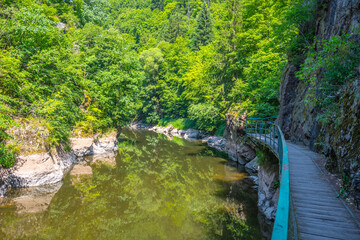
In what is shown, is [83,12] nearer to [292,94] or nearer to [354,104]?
[292,94]

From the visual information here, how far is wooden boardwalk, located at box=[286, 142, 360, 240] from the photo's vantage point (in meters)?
3.32

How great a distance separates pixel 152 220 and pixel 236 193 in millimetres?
5309

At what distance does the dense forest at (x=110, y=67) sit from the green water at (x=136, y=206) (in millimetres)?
3141

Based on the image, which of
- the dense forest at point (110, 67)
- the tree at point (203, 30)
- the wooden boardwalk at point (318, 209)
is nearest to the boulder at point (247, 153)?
the dense forest at point (110, 67)

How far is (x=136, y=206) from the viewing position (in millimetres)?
10180

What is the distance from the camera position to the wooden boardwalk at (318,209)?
3.32 metres

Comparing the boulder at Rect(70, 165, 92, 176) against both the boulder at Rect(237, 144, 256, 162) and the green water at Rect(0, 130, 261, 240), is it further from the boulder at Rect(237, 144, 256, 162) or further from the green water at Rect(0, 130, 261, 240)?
the boulder at Rect(237, 144, 256, 162)

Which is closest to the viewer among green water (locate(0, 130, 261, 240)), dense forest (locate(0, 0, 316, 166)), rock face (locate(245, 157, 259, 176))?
green water (locate(0, 130, 261, 240))

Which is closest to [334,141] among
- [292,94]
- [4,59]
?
[292,94]

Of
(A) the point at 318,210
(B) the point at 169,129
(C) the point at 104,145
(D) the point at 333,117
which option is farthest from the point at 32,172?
(B) the point at 169,129

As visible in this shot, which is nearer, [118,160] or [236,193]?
[236,193]

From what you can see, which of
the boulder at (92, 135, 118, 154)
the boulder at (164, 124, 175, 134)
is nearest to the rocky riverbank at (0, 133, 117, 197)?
the boulder at (92, 135, 118, 154)

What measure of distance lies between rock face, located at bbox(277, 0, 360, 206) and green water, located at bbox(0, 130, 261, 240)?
4294 millimetres

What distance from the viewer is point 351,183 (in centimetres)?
442
